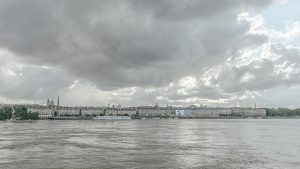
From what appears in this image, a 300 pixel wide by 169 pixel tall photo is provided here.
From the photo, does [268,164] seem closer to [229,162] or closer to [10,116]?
[229,162]

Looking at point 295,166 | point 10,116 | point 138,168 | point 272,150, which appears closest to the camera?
point 138,168

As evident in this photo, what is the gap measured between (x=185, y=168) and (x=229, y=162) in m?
5.83

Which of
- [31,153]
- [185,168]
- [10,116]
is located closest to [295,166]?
[185,168]

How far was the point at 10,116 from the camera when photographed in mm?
190500

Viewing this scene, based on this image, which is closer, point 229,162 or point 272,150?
point 229,162

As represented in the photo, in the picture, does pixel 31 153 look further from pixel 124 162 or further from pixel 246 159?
pixel 246 159

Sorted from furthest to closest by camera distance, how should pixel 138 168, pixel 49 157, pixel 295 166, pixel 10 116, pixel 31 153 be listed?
pixel 10 116, pixel 31 153, pixel 49 157, pixel 295 166, pixel 138 168

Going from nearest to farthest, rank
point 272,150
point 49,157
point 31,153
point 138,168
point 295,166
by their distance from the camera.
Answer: point 138,168, point 295,166, point 49,157, point 31,153, point 272,150

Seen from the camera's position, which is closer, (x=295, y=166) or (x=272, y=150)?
(x=295, y=166)

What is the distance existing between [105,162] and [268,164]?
49.1 feet

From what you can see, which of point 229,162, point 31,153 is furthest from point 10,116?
point 229,162

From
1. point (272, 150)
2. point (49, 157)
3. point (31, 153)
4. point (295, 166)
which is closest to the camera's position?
point (295, 166)

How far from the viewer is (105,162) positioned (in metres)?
35.9

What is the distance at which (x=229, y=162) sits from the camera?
1452 inches
